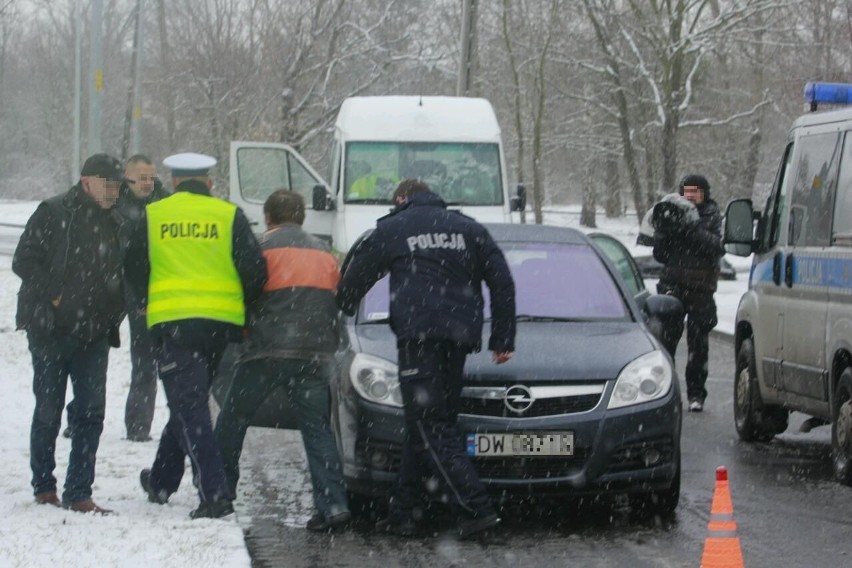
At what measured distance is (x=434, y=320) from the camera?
7020mm

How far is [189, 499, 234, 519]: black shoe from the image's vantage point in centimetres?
716

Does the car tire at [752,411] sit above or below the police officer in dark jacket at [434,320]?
below

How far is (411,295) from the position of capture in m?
7.10

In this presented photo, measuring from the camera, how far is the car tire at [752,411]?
10.6 metres

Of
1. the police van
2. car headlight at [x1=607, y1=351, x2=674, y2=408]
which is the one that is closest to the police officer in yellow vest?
car headlight at [x1=607, y1=351, x2=674, y2=408]

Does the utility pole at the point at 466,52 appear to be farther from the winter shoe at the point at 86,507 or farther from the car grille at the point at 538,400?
the winter shoe at the point at 86,507

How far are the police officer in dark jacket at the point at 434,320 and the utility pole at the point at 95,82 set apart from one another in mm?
10480

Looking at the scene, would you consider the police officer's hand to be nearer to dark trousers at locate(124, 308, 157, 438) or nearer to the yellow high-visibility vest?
the yellow high-visibility vest

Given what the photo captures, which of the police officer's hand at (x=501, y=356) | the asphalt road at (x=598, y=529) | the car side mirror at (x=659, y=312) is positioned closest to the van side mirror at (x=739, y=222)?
the asphalt road at (x=598, y=529)

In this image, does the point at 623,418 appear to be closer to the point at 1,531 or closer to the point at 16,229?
the point at 1,531

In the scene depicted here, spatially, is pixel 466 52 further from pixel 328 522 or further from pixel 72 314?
pixel 328 522

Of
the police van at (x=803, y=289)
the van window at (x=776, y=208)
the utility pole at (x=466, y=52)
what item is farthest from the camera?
the utility pole at (x=466, y=52)

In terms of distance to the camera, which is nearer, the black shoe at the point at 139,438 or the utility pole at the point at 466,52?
the black shoe at the point at 139,438

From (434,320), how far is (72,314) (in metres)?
1.74
